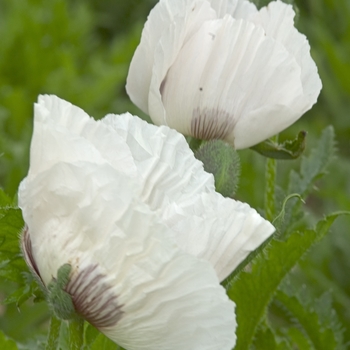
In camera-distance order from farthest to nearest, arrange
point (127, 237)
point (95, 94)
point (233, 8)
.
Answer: point (95, 94), point (233, 8), point (127, 237)

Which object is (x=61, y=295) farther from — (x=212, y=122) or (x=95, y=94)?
(x=95, y=94)

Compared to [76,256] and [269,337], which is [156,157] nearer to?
[76,256]

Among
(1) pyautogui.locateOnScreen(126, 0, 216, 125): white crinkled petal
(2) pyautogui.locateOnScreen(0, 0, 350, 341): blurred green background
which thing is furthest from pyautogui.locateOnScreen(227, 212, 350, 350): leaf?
(2) pyautogui.locateOnScreen(0, 0, 350, 341): blurred green background

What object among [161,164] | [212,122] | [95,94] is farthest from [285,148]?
[95,94]

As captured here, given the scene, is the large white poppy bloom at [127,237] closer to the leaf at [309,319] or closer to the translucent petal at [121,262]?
the translucent petal at [121,262]

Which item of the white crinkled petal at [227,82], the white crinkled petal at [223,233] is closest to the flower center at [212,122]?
the white crinkled petal at [227,82]

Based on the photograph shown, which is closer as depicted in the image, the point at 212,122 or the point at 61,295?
the point at 61,295
